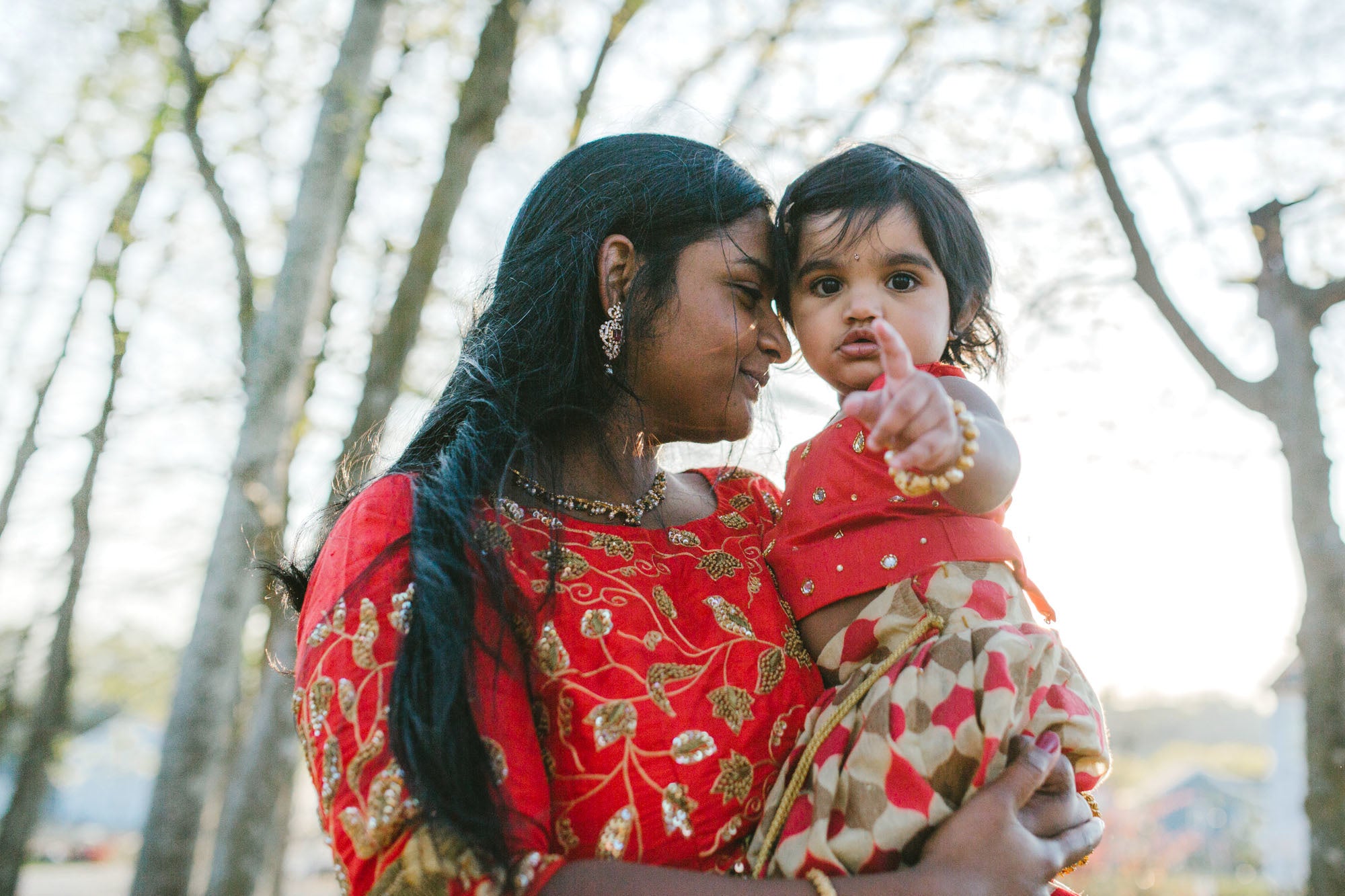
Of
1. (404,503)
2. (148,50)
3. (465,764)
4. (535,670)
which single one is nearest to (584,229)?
(404,503)

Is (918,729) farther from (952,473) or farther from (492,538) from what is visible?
(492,538)

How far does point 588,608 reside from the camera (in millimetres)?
1646

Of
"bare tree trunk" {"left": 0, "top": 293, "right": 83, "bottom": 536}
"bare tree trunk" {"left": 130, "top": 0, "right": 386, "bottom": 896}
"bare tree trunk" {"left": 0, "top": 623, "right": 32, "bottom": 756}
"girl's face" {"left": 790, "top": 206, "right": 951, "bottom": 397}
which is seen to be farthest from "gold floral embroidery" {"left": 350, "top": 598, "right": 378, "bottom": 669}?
"bare tree trunk" {"left": 0, "top": 623, "right": 32, "bottom": 756}

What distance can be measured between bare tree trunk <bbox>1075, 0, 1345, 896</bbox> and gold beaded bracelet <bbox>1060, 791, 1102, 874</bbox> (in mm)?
3722

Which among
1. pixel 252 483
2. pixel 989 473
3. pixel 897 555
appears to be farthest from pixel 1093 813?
pixel 252 483

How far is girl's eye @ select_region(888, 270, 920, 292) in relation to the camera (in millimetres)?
2055

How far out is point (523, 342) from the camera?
6.86 feet

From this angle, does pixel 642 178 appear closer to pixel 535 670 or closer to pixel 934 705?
pixel 535 670

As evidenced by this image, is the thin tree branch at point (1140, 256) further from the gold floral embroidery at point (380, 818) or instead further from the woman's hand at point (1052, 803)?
the gold floral embroidery at point (380, 818)

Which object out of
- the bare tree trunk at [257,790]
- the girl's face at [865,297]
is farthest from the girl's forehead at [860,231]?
the bare tree trunk at [257,790]

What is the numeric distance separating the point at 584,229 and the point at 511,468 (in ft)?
1.86

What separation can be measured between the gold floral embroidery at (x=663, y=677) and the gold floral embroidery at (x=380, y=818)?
417mm

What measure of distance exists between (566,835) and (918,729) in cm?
55

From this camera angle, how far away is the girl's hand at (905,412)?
53.4 inches
